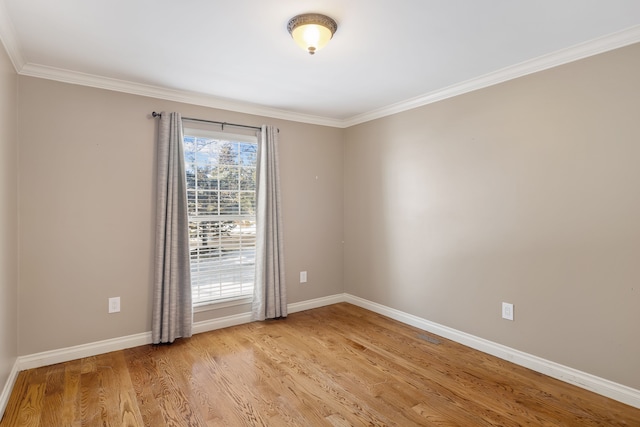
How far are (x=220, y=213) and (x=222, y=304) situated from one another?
0.95 metres

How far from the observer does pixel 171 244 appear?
3125 mm

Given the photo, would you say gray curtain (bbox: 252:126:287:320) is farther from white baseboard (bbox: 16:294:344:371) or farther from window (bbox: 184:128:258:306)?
white baseboard (bbox: 16:294:344:371)

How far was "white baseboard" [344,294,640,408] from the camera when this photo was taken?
7.22 feet

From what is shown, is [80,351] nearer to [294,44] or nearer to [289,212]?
[289,212]

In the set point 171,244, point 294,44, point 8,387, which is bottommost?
point 8,387

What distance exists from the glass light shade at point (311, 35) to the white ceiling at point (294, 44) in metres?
0.10

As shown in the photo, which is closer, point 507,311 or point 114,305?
point 507,311

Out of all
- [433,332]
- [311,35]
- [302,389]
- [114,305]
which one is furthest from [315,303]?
[311,35]

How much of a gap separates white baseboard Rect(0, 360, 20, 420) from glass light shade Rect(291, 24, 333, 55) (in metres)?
2.82

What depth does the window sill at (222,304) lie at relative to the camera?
3.44 meters

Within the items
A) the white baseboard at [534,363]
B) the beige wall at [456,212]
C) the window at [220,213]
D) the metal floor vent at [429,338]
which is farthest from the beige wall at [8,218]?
the white baseboard at [534,363]

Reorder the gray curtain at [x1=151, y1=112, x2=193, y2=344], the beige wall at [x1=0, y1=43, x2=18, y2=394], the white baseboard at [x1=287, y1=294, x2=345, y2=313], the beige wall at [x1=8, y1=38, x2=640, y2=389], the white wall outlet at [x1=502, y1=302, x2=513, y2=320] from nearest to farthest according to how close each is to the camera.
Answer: the beige wall at [x1=0, y1=43, x2=18, y2=394]
the beige wall at [x1=8, y1=38, x2=640, y2=389]
the white wall outlet at [x1=502, y1=302, x2=513, y2=320]
the gray curtain at [x1=151, y1=112, x2=193, y2=344]
the white baseboard at [x1=287, y1=294, x2=345, y2=313]

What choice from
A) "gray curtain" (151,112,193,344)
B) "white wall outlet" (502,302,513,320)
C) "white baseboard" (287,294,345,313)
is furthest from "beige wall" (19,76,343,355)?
"white wall outlet" (502,302,513,320)

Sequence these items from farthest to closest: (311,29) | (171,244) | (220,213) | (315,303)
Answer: (315,303) → (220,213) → (171,244) → (311,29)
